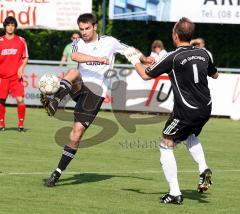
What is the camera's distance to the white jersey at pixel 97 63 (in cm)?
1143

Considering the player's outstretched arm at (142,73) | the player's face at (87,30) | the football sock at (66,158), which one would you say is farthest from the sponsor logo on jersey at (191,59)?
the football sock at (66,158)

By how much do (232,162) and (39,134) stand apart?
15.7 feet

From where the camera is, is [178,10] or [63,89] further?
[178,10]

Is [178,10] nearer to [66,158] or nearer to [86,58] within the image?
[86,58]

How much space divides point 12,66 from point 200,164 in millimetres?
8746

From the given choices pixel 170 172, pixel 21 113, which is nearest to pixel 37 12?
pixel 21 113

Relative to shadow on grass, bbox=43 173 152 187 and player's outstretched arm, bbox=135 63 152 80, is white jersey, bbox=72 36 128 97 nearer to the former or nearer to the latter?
shadow on grass, bbox=43 173 152 187

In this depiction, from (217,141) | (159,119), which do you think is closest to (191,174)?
(217,141)

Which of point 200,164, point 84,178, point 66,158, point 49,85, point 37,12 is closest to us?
point 200,164

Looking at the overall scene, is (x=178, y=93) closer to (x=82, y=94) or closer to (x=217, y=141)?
(x=82, y=94)

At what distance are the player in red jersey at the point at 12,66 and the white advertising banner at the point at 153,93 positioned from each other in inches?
178

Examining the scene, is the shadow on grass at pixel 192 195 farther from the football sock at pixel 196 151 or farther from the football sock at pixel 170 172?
the football sock at pixel 170 172

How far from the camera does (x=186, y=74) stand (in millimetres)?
9859

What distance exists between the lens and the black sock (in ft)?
37.4
